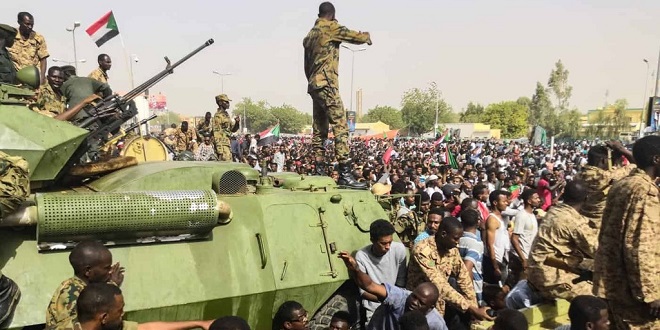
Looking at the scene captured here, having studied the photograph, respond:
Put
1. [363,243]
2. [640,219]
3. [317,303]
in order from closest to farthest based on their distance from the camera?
1. [640,219]
2. [317,303]
3. [363,243]

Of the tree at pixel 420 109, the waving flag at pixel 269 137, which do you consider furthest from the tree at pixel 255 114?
the waving flag at pixel 269 137

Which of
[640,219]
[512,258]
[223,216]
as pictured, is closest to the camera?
[640,219]

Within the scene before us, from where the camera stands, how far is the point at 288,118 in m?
102

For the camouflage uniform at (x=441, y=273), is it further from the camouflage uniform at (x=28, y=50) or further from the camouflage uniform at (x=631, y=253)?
the camouflage uniform at (x=28, y=50)

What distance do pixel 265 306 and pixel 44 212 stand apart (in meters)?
1.94

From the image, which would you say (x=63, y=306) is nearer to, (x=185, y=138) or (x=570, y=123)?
(x=185, y=138)

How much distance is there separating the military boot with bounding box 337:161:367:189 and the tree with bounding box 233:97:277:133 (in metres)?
91.7

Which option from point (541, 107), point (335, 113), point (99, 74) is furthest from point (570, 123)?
point (99, 74)

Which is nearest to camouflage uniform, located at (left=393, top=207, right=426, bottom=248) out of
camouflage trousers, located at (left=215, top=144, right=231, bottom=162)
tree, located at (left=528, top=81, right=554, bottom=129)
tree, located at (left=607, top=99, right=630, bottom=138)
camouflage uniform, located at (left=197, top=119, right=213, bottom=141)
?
camouflage trousers, located at (left=215, top=144, right=231, bottom=162)

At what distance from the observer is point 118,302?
3.42 meters

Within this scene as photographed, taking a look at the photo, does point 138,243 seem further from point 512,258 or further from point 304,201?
point 512,258

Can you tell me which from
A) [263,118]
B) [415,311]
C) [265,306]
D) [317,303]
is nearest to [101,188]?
[265,306]

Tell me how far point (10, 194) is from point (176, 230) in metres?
1.25

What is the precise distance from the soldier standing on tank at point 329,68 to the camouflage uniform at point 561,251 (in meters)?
2.94
